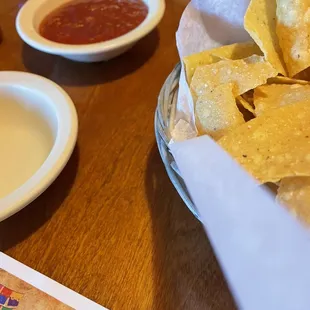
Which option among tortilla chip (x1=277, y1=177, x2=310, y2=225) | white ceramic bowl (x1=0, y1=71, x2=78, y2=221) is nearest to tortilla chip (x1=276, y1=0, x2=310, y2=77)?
tortilla chip (x1=277, y1=177, x2=310, y2=225)

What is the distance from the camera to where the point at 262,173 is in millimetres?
633

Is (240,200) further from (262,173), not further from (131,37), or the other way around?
(131,37)

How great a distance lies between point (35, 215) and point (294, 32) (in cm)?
52

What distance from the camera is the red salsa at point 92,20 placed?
1.11 meters

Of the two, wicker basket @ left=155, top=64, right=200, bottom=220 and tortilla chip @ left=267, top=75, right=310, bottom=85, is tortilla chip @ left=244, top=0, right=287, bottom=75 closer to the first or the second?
tortilla chip @ left=267, top=75, right=310, bottom=85

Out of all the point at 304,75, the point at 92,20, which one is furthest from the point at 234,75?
the point at 92,20

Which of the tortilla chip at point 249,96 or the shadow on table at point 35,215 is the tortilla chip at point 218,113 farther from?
the shadow on table at point 35,215

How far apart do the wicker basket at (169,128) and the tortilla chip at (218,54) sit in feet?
0.18

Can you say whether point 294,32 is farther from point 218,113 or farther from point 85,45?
point 85,45

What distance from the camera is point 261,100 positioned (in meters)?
0.77

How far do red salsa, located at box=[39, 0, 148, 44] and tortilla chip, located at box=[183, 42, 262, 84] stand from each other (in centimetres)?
34

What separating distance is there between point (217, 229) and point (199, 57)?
371mm

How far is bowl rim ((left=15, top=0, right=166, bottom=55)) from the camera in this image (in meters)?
1.01

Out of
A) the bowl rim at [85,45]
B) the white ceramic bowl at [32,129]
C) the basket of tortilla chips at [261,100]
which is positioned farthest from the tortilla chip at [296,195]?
the bowl rim at [85,45]
